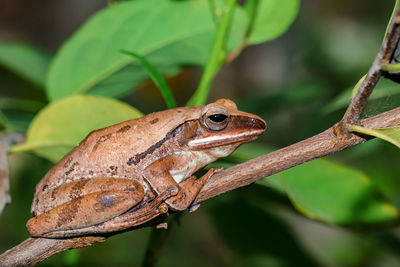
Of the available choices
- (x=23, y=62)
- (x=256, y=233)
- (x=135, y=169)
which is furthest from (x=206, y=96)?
(x=23, y=62)

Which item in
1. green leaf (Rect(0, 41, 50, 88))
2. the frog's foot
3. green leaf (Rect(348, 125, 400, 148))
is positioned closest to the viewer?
green leaf (Rect(348, 125, 400, 148))

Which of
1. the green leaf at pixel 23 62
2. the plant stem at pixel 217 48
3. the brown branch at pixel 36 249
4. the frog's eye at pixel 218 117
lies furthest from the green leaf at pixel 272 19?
the green leaf at pixel 23 62

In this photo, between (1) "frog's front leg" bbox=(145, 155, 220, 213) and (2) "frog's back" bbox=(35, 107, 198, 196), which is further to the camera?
(2) "frog's back" bbox=(35, 107, 198, 196)

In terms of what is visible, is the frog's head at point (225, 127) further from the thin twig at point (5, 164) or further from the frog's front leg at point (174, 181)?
the thin twig at point (5, 164)

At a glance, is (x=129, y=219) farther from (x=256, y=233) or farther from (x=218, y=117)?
(x=256, y=233)

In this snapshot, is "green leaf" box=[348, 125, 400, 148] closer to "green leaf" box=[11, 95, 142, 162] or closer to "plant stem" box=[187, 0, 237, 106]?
"plant stem" box=[187, 0, 237, 106]

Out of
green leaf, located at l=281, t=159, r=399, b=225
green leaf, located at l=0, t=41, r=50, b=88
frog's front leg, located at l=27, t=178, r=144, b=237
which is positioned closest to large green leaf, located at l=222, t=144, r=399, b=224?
green leaf, located at l=281, t=159, r=399, b=225
